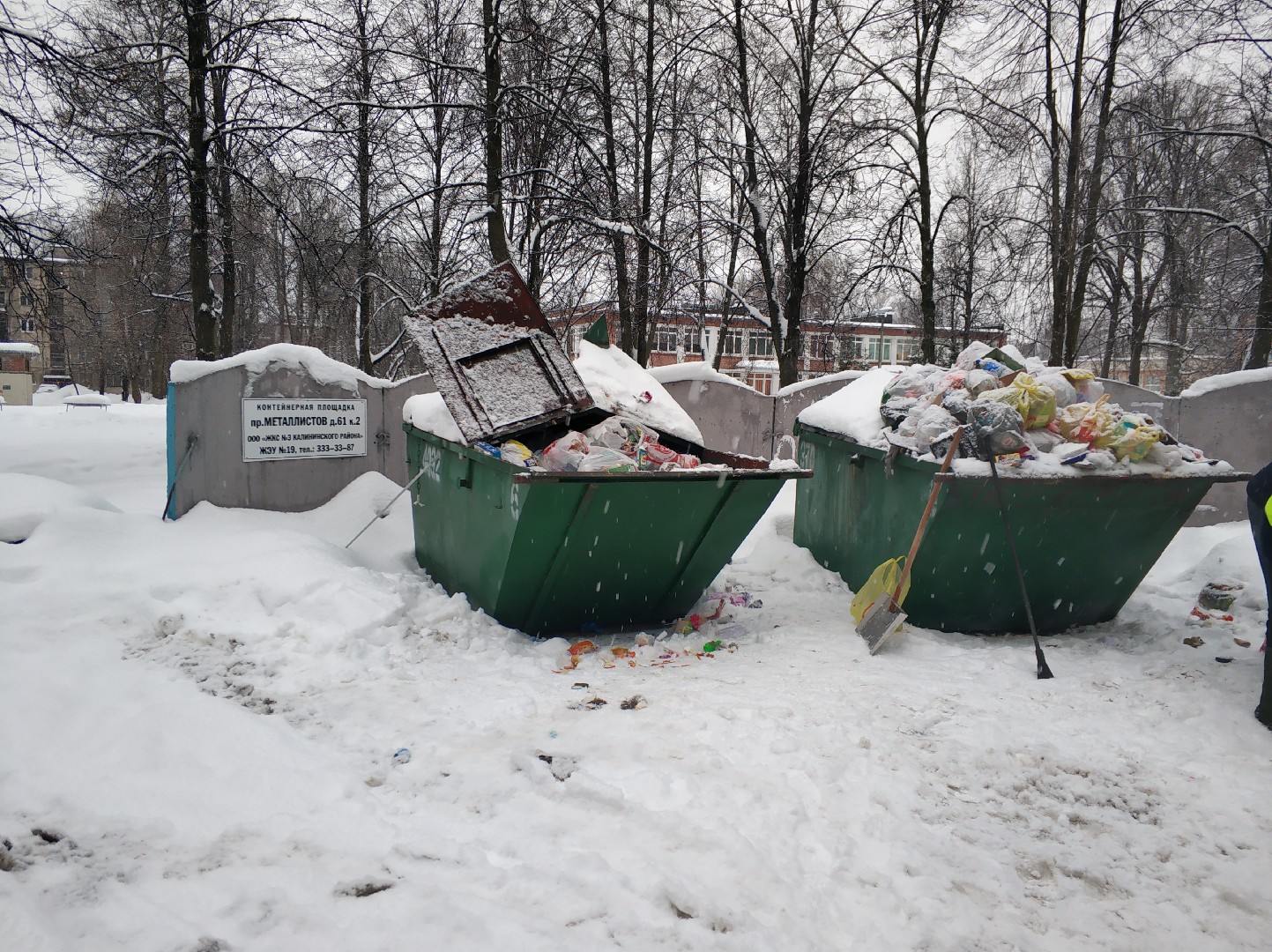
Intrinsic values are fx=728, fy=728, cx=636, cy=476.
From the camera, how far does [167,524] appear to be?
16.4 ft

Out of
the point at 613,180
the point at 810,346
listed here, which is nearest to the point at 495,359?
the point at 613,180

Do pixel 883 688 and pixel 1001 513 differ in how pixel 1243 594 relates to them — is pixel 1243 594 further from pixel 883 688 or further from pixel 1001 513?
pixel 883 688

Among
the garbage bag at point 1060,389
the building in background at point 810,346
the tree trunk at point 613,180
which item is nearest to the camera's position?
the garbage bag at point 1060,389

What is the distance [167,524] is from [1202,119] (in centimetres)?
1664

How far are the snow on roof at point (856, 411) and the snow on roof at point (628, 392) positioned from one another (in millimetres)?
1135

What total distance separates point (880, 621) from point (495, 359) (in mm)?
2759

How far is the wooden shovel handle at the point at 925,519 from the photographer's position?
12.8 ft

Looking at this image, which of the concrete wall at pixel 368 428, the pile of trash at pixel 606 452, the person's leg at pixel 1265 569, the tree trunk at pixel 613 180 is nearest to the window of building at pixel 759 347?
the tree trunk at pixel 613 180

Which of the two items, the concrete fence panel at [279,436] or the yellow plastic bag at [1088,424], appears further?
the concrete fence panel at [279,436]

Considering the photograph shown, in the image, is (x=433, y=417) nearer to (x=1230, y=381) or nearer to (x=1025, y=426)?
(x=1025, y=426)

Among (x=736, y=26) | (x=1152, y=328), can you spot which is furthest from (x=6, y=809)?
(x=1152, y=328)

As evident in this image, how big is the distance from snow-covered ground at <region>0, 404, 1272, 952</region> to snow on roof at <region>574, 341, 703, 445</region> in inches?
52.4

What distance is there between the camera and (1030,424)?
4266 millimetres

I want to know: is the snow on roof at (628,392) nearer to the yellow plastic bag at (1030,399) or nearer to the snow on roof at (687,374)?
the yellow plastic bag at (1030,399)
